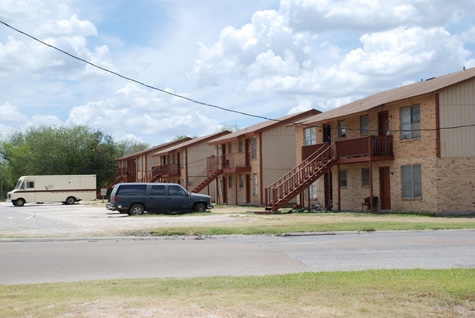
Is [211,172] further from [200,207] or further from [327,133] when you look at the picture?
[200,207]

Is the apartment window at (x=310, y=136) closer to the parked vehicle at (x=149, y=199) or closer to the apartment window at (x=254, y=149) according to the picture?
the apartment window at (x=254, y=149)

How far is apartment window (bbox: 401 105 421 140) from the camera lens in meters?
30.0

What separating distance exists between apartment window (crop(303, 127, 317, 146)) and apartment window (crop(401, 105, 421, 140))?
8768 millimetres

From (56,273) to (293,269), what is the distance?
4.58m

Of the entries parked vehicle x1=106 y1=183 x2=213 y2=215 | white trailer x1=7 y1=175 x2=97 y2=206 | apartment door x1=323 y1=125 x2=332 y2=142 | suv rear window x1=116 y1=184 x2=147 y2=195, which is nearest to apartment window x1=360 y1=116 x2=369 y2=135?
apartment door x1=323 y1=125 x2=332 y2=142

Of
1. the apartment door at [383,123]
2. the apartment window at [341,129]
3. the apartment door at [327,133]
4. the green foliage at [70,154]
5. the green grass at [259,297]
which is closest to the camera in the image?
the green grass at [259,297]

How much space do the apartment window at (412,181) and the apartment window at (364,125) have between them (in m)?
3.90

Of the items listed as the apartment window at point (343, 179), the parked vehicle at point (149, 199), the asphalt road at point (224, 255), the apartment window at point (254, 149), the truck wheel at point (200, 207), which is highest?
the apartment window at point (254, 149)

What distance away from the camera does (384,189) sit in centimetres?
3288

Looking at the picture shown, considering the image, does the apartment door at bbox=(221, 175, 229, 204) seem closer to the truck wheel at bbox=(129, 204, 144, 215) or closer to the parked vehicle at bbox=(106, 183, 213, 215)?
the parked vehicle at bbox=(106, 183, 213, 215)

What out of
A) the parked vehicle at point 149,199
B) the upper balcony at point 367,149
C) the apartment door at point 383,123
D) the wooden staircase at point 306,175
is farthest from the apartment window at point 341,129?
the parked vehicle at point 149,199

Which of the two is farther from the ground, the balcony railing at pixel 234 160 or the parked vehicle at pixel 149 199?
the balcony railing at pixel 234 160

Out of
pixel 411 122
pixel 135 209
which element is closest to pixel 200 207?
pixel 135 209

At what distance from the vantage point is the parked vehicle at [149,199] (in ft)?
110
